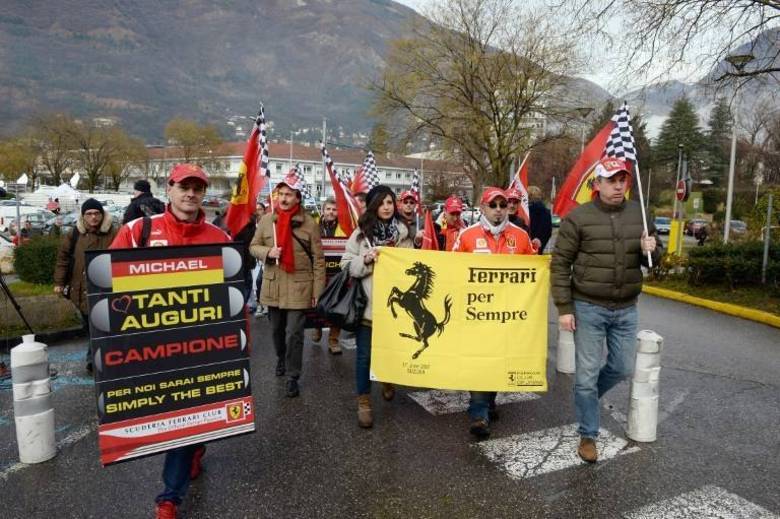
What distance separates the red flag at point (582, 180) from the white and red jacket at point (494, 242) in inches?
28.9

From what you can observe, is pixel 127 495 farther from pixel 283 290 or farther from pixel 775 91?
pixel 775 91

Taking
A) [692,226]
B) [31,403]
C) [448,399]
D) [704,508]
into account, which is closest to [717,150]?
[692,226]

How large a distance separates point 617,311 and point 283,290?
2988 millimetres

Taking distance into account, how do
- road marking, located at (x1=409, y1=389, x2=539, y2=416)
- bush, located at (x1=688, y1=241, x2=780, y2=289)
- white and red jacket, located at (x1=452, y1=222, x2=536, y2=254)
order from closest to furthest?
white and red jacket, located at (x1=452, y1=222, x2=536, y2=254), road marking, located at (x1=409, y1=389, x2=539, y2=416), bush, located at (x1=688, y1=241, x2=780, y2=289)

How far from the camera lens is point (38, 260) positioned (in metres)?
11.6

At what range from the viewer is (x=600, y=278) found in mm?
3971

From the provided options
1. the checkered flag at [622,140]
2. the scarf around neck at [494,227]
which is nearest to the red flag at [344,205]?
the scarf around neck at [494,227]

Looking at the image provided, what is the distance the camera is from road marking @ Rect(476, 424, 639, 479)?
400cm

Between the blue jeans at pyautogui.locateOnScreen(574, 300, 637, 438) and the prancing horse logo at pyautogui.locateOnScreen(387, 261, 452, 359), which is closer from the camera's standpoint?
the blue jeans at pyautogui.locateOnScreen(574, 300, 637, 438)

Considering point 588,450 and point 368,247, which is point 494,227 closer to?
point 368,247

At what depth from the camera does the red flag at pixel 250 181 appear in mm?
5719

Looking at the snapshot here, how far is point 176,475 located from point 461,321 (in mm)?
2365

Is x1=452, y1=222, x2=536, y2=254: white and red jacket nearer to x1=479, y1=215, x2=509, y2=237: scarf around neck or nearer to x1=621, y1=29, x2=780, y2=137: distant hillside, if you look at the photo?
x1=479, y1=215, x2=509, y2=237: scarf around neck

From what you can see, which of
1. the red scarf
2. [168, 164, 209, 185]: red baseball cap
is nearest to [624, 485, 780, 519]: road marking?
[168, 164, 209, 185]: red baseball cap
